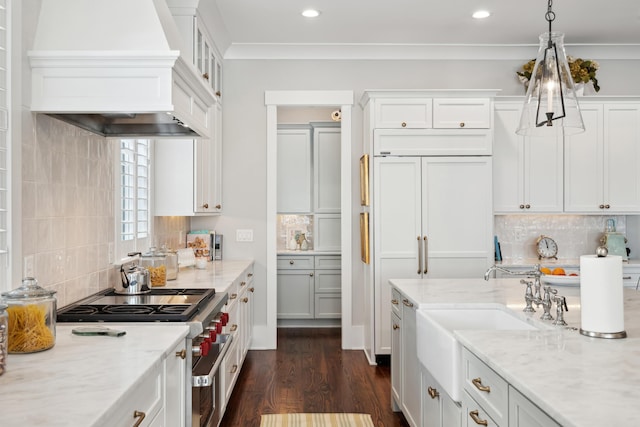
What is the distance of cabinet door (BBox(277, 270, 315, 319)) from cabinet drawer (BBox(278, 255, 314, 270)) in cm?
4

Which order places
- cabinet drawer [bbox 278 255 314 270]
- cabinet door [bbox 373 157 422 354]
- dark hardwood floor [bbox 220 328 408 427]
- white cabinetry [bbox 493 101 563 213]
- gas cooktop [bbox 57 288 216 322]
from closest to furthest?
gas cooktop [bbox 57 288 216 322] → dark hardwood floor [bbox 220 328 408 427] → cabinet door [bbox 373 157 422 354] → white cabinetry [bbox 493 101 563 213] → cabinet drawer [bbox 278 255 314 270]

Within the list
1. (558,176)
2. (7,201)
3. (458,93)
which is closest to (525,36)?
(458,93)

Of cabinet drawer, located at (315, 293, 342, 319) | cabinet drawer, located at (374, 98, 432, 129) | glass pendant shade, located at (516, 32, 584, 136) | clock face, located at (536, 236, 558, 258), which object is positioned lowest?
cabinet drawer, located at (315, 293, 342, 319)

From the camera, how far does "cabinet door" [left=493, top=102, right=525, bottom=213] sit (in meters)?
4.81

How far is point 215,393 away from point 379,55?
11.4 feet

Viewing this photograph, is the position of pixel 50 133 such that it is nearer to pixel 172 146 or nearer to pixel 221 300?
pixel 221 300

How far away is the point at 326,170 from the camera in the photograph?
626 cm

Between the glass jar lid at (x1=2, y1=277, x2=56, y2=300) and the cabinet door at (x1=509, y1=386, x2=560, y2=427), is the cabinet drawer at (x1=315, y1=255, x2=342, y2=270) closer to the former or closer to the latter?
the glass jar lid at (x1=2, y1=277, x2=56, y2=300)

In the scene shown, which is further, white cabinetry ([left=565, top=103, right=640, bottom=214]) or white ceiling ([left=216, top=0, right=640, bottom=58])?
white cabinetry ([left=565, top=103, right=640, bottom=214])

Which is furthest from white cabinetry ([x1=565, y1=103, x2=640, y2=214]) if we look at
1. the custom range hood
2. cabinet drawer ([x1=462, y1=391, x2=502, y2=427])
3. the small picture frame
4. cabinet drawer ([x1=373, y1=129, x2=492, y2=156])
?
the custom range hood

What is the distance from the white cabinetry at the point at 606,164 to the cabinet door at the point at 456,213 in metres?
0.86

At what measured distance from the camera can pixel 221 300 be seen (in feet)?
9.63

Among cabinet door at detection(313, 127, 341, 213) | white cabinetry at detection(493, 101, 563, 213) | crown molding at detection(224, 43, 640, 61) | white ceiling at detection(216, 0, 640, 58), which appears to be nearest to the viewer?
white ceiling at detection(216, 0, 640, 58)

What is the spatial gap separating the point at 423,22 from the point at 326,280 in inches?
116
